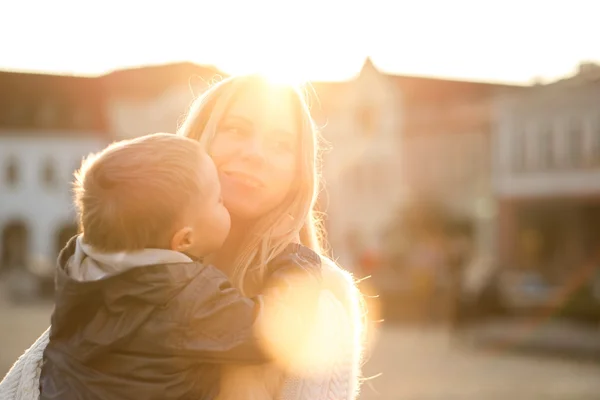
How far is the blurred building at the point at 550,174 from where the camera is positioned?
44656mm

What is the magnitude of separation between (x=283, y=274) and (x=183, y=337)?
28cm

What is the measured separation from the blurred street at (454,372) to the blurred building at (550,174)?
21.2 m

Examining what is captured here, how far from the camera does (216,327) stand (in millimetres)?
2256

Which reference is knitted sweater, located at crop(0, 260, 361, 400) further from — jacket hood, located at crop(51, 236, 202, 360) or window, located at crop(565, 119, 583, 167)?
window, located at crop(565, 119, 583, 167)

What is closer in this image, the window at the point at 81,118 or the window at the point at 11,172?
the window at the point at 11,172

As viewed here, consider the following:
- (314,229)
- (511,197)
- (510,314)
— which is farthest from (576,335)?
(511,197)

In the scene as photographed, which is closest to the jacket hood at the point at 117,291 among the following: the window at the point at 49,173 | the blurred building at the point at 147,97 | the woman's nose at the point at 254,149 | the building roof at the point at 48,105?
the woman's nose at the point at 254,149

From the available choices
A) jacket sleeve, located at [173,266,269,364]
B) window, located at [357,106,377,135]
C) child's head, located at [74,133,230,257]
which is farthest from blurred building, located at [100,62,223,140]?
jacket sleeve, located at [173,266,269,364]

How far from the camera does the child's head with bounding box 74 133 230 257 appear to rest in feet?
7.34

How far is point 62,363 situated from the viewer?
2320mm

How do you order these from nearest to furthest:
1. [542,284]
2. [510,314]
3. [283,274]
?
1. [283,274]
2. [510,314]
3. [542,284]

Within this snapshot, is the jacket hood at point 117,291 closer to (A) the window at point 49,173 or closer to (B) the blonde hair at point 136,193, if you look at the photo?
(B) the blonde hair at point 136,193

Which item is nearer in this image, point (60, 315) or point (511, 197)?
point (60, 315)

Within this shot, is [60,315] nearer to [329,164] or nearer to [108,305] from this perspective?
[108,305]
